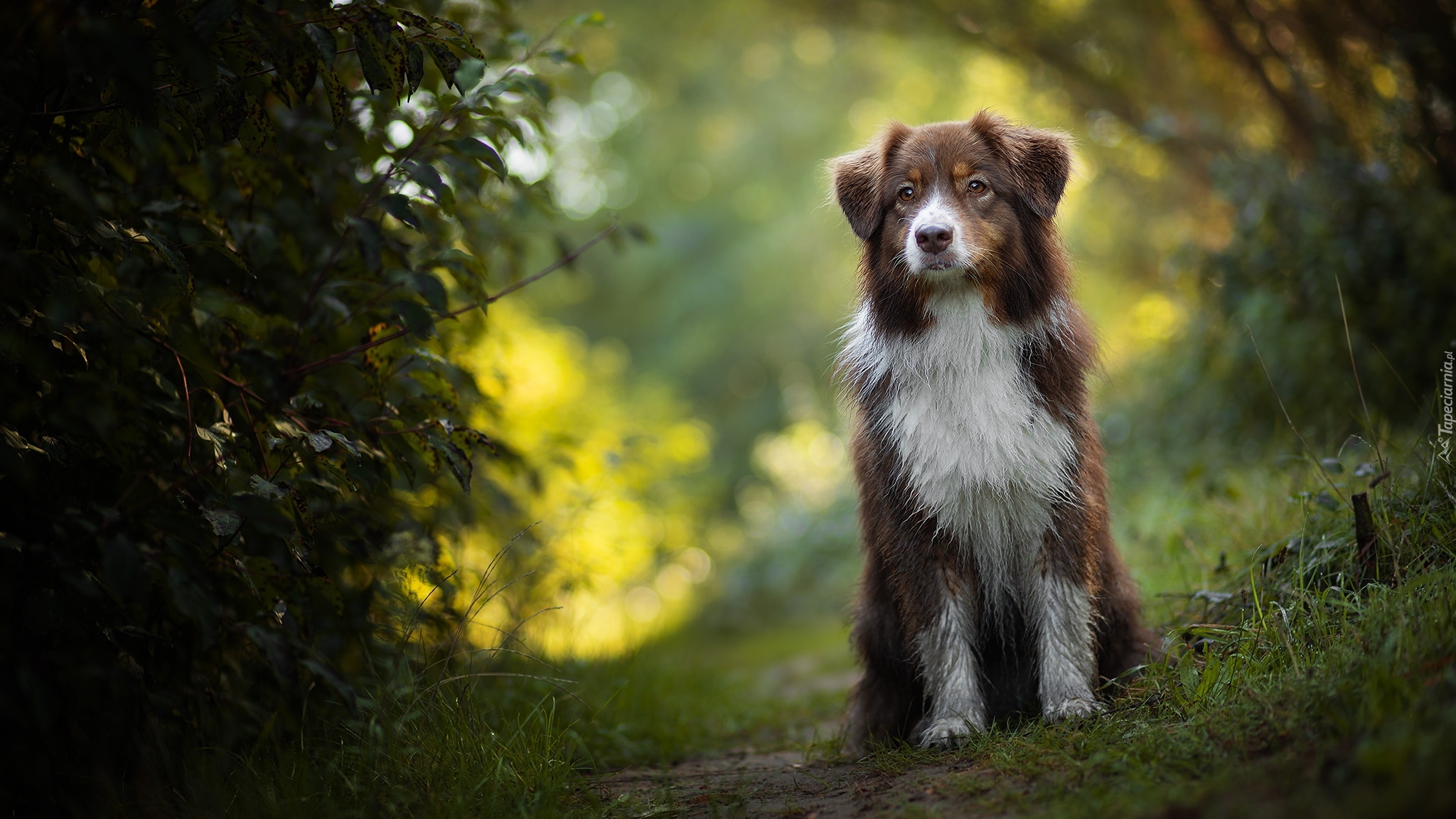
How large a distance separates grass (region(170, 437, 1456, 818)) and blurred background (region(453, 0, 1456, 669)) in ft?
1.37

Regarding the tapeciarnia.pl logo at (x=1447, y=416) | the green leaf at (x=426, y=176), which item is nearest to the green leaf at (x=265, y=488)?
the green leaf at (x=426, y=176)

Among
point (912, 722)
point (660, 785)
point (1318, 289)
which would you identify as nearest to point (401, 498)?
point (660, 785)

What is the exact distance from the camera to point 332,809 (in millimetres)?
2727

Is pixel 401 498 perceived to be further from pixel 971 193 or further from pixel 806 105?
pixel 806 105

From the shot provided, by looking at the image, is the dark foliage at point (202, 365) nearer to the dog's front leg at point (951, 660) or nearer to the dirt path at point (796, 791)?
the dirt path at point (796, 791)

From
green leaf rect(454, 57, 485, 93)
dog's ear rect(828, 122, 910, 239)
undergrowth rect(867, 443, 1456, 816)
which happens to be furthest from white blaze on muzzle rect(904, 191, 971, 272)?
green leaf rect(454, 57, 485, 93)

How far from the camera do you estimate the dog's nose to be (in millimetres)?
3389

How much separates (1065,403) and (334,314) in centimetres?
256

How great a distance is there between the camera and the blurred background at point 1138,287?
5406mm

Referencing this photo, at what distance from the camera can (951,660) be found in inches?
136

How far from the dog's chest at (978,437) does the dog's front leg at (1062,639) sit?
14 centimetres

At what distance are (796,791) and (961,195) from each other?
2150 millimetres

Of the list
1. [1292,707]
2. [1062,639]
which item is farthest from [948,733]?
[1292,707]

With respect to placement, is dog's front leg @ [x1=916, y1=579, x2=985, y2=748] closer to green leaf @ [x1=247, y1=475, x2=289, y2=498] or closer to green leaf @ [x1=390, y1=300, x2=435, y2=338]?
green leaf @ [x1=390, y1=300, x2=435, y2=338]
